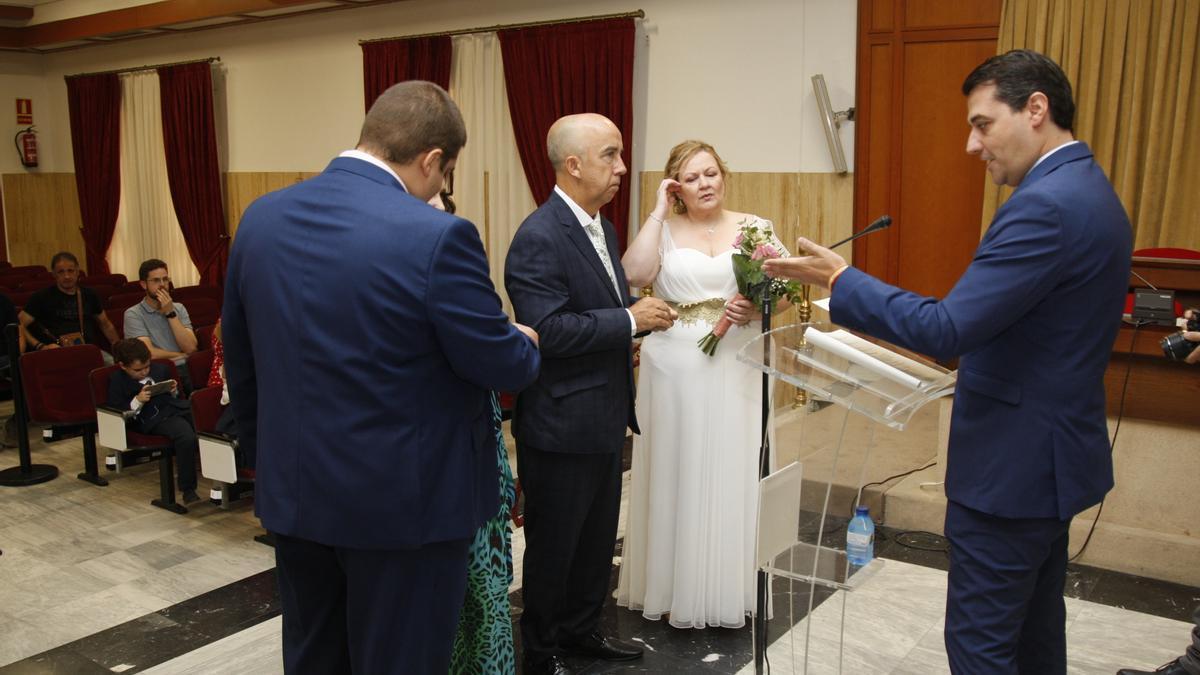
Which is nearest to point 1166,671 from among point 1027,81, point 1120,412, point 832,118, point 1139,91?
point 1120,412

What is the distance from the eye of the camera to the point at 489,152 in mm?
8656

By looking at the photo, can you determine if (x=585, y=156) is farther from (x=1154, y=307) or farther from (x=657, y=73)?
(x=657, y=73)

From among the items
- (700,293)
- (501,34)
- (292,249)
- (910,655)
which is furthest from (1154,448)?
(501,34)

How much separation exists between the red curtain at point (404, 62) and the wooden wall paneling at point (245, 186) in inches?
68.0

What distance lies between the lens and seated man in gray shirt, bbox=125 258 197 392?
6.78 metres


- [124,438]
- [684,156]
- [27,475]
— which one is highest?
[684,156]

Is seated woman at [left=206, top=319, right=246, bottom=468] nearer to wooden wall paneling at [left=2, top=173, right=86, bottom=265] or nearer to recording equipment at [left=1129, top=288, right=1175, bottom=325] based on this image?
recording equipment at [left=1129, top=288, right=1175, bottom=325]

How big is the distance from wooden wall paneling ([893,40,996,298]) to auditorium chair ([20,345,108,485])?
523 centimetres

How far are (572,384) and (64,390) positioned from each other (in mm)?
A: 4518

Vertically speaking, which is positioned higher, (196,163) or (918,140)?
(918,140)

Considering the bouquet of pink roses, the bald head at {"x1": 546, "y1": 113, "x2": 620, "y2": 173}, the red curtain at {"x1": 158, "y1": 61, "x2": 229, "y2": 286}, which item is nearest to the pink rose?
the bouquet of pink roses

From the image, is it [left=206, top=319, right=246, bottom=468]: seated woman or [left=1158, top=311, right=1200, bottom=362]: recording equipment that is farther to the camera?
[left=206, top=319, right=246, bottom=468]: seated woman

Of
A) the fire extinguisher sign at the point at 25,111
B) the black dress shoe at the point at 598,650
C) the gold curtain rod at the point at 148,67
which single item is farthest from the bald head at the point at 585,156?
the fire extinguisher sign at the point at 25,111

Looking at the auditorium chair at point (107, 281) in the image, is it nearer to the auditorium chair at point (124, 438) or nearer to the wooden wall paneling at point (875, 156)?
the auditorium chair at point (124, 438)
